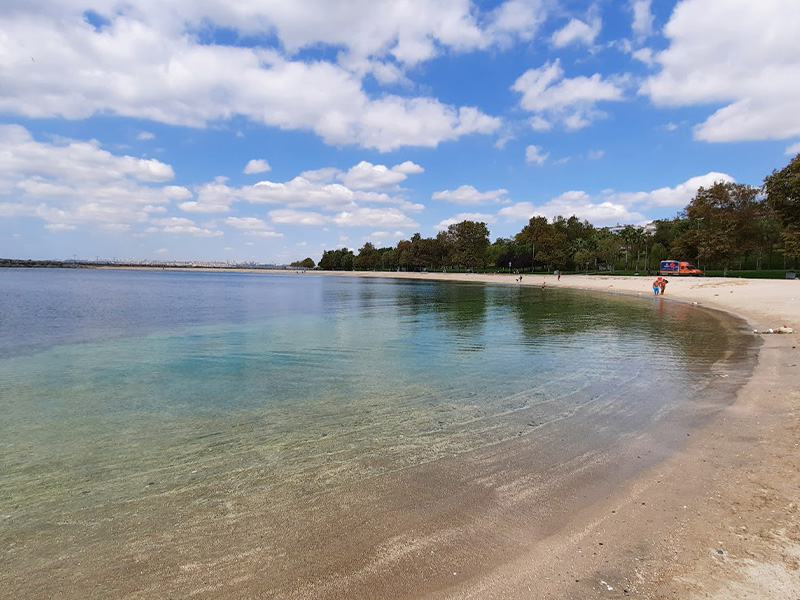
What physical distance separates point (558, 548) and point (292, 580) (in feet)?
8.52

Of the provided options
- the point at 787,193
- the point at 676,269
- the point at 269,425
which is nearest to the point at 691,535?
the point at 269,425

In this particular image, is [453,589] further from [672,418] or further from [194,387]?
[194,387]

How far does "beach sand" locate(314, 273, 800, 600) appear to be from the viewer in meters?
3.65

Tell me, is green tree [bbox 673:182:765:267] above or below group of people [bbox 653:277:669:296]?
above

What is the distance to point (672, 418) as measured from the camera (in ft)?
27.2

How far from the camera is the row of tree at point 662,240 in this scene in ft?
178

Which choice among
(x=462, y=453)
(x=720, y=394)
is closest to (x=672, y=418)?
(x=720, y=394)

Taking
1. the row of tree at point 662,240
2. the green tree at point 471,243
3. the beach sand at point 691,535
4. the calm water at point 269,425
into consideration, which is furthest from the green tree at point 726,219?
the beach sand at point 691,535

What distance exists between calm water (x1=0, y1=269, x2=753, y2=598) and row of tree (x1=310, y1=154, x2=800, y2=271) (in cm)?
5339

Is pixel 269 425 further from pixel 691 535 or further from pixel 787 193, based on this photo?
pixel 787 193

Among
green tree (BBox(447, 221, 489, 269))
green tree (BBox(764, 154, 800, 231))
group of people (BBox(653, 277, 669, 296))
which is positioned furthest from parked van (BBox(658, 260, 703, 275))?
green tree (BBox(447, 221, 489, 269))

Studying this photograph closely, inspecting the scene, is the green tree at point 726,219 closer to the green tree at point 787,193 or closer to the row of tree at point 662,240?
the row of tree at point 662,240

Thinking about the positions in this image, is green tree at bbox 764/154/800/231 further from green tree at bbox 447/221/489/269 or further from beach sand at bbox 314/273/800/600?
green tree at bbox 447/221/489/269

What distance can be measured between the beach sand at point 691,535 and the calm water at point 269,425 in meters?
1.26
